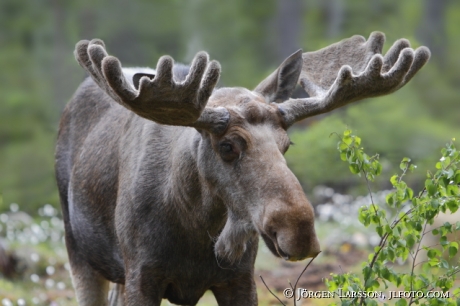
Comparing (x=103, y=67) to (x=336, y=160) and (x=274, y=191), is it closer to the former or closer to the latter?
(x=274, y=191)

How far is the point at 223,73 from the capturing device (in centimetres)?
1727

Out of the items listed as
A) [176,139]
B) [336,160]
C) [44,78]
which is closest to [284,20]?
[44,78]

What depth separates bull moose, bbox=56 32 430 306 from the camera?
405 cm

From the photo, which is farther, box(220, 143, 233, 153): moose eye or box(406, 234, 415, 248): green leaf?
box(406, 234, 415, 248): green leaf

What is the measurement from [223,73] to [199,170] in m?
12.9

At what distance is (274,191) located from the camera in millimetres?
3924

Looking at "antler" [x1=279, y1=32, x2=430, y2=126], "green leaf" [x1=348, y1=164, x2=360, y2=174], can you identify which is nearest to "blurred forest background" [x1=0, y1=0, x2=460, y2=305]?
"antler" [x1=279, y1=32, x2=430, y2=126]

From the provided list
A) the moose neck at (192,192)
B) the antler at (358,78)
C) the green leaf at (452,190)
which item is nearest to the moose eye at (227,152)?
the moose neck at (192,192)

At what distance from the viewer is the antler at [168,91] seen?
13.2ft

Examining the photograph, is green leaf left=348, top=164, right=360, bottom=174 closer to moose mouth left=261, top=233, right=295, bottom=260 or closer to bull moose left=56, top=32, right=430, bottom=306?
bull moose left=56, top=32, right=430, bottom=306

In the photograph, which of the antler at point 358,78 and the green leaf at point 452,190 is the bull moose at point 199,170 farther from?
the green leaf at point 452,190

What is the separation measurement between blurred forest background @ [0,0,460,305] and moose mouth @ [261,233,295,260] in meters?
5.17

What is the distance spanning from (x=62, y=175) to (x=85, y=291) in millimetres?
917

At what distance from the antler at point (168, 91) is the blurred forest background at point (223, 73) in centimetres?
514
